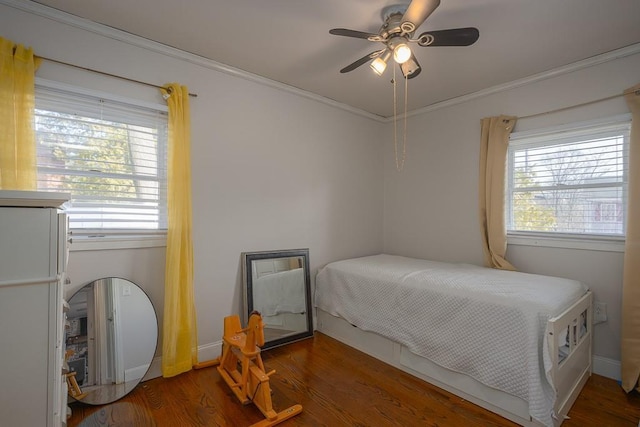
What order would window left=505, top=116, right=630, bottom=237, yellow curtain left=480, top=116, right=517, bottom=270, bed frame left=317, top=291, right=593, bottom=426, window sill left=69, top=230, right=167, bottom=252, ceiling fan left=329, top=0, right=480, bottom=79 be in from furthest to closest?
yellow curtain left=480, top=116, right=517, bottom=270, window left=505, top=116, right=630, bottom=237, window sill left=69, top=230, right=167, bottom=252, bed frame left=317, top=291, right=593, bottom=426, ceiling fan left=329, top=0, right=480, bottom=79

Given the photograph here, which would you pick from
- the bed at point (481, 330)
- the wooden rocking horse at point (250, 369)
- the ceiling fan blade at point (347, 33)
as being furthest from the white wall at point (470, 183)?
the wooden rocking horse at point (250, 369)

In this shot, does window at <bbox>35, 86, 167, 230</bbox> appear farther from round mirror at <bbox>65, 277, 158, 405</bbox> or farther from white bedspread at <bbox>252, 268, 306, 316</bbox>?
white bedspread at <bbox>252, 268, 306, 316</bbox>

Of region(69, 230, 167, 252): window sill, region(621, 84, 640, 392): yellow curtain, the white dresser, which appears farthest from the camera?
region(621, 84, 640, 392): yellow curtain

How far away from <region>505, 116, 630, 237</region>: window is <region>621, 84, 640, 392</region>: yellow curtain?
15cm

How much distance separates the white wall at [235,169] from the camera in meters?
1.99

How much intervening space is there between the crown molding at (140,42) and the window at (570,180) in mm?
2131

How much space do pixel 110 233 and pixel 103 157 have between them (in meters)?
0.53

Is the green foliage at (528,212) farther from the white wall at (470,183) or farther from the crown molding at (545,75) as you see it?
the crown molding at (545,75)

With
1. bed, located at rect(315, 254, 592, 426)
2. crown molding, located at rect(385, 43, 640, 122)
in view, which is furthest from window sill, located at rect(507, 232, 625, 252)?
crown molding, located at rect(385, 43, 640, 122)

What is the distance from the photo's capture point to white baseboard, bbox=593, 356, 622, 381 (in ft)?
7.35

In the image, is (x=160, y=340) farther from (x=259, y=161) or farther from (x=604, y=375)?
(x=604, y=375)

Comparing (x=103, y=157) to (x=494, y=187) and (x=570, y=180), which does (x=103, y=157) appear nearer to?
(x=494, y=187)

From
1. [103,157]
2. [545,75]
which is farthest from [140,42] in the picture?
[545,75]

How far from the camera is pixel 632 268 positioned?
2.11 m
